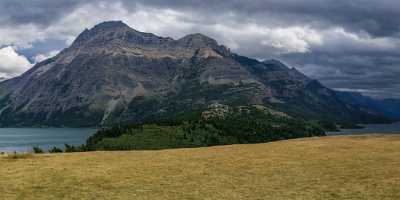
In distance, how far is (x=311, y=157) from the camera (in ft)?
174

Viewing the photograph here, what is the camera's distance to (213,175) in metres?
43.2

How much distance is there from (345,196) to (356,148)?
28.8m

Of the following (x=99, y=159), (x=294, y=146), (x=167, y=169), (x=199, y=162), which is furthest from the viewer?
(x=294, y=146)

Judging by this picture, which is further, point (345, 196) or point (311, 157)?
point (311, 157)

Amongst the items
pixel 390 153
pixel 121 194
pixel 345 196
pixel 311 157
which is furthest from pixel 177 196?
pixel 390 153

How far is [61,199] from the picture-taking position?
33906 millimetres

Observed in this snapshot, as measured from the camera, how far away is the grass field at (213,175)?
3509 centimetres

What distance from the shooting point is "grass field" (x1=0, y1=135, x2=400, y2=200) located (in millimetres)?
35094

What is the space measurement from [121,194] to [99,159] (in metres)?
21.0

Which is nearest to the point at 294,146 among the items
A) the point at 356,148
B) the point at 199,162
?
the point at 356,148

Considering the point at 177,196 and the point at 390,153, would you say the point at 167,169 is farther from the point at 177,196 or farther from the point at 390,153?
the point at 390,153

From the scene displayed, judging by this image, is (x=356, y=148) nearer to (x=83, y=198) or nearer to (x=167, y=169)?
(x=167, y=169)

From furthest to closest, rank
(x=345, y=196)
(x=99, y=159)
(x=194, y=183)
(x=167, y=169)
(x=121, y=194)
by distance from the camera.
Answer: (x=99, y=159) → (x=167, y=169) → (x=194, y=183) → (x=121, y=194) → (x=345, y=196)

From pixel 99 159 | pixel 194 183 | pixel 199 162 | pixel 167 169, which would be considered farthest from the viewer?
pixel 99 159
